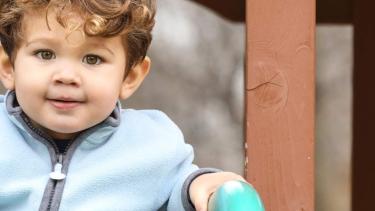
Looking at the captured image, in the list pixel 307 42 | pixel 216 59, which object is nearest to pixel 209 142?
pixel 216 59

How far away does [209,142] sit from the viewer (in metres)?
8.33

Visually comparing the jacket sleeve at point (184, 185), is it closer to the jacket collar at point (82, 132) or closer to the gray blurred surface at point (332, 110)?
the jacket collar at point (82, 132)

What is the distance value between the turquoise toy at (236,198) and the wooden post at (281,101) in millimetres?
343

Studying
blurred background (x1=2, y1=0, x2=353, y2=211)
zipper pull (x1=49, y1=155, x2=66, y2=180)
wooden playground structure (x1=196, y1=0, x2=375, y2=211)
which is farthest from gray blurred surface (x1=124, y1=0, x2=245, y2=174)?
zipper pull (x1=49, y1=155, x2=66, y2=180)

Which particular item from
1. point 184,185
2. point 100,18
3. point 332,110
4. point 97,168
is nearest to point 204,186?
point 184,185

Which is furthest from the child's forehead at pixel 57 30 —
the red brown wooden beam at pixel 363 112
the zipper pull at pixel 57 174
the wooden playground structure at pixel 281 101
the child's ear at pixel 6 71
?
the red brown wooden beam at pixel 363 112

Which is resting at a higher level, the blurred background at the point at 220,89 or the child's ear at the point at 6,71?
the child's ear at the point at 6,71

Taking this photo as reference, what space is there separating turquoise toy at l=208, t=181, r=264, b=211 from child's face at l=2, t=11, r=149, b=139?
32cm

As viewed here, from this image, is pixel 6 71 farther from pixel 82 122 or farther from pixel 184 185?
pixel 184 185

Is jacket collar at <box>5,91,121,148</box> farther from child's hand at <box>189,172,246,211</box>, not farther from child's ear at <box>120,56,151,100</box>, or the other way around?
child's hand at <box>189,172,246,211</box>

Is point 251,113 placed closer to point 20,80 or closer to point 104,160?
point 104,160

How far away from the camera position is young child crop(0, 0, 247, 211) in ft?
5.53

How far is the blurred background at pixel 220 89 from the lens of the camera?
27.0 ft

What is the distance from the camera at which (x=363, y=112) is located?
374cm
